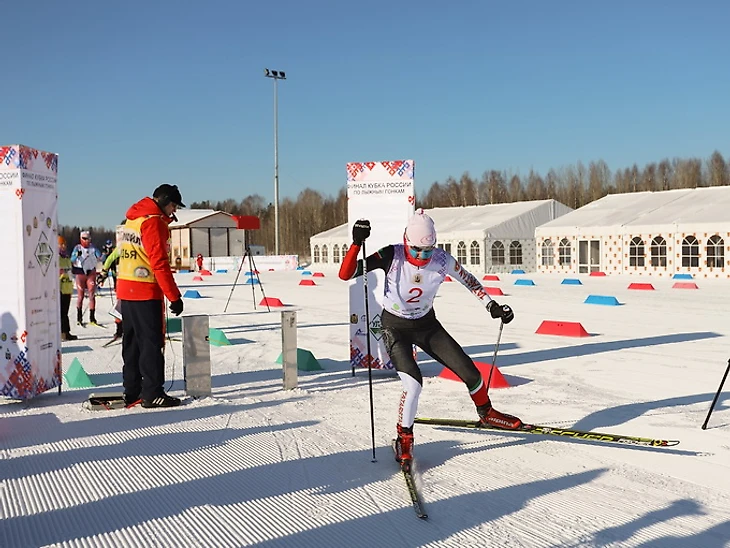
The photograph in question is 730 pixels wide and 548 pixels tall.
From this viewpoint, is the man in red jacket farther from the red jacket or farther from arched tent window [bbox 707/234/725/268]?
arched tent window [bbox 707/234/725/268]

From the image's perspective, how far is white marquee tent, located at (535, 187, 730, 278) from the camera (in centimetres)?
2752

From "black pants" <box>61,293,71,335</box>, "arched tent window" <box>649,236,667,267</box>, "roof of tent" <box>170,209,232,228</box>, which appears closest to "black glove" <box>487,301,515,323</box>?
"black pants" <box>61,293,71,335</box>

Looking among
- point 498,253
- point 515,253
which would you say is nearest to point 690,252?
point 515,253

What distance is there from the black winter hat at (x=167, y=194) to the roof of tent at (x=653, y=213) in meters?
25.5

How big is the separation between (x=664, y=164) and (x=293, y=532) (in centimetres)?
8568

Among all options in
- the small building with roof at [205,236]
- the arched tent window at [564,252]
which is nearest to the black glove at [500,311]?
the arched tent window at [564,252]

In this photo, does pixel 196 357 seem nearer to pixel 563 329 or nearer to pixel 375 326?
pixel 375 326

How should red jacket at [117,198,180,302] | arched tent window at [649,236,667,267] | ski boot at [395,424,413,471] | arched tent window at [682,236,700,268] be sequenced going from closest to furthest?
ski boot at [395,424,413,471], red jacket at [117,198,180,302], arched tent window at [682,236,700,268], arched tent window at [649,236,667,267]

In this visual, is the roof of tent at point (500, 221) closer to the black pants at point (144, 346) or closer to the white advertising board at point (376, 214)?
the white advertising board at point (376, 214)

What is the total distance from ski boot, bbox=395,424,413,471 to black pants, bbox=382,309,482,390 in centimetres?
55

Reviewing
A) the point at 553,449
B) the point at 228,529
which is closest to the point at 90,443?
the point at 228,529

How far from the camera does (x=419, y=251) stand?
518 centimetres

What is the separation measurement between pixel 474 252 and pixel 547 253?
3757mm

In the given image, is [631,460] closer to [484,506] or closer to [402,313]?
[484,506]
